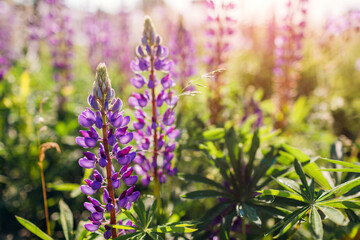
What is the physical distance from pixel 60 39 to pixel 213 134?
10.8 ft

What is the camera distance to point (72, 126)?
289 cm

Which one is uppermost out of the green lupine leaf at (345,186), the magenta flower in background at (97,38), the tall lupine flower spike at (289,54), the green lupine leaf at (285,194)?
the magenta flower in background at (97,38)

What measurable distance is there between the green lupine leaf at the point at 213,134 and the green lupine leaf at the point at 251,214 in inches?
21.8

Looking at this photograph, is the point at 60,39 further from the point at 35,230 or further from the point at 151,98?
the point at 35,230

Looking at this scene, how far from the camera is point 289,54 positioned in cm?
308

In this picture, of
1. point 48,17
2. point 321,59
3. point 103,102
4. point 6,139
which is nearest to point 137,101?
point 103,102

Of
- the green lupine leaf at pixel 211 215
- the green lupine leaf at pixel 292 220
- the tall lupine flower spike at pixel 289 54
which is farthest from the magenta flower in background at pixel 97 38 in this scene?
the green lupine leaf at pixel 292 220

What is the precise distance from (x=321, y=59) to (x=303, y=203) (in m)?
2.46

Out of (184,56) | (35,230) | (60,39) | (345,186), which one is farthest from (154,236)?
(60,39)

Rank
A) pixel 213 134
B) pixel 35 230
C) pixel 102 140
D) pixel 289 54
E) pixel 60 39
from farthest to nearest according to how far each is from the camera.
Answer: pixel 60 39
pixel 289 54
pixel 213 134
pixel 35 230
pixel 102 140

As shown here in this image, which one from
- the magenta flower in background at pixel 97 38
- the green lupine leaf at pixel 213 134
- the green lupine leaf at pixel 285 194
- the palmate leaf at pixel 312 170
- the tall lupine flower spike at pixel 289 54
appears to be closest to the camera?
the green lupine leaf at pixel 285 194

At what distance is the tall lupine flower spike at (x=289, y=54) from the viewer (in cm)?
300

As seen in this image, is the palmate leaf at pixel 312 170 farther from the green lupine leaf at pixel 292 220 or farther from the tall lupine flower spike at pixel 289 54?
the tall lupine flower spike at pixel 289 54

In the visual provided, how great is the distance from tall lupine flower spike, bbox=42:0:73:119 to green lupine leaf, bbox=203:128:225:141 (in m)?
2.87
